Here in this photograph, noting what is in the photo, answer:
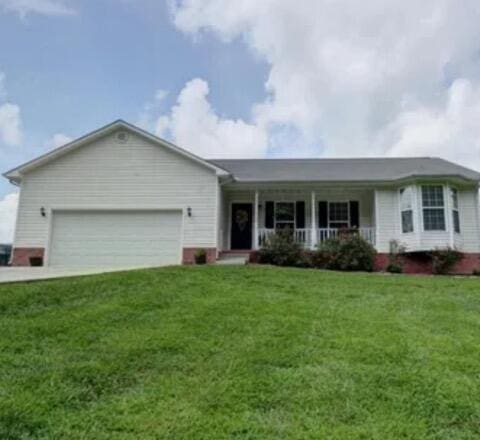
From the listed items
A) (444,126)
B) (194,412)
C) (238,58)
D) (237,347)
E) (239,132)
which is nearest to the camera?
(194,412)

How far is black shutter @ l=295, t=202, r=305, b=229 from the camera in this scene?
63.4 ft

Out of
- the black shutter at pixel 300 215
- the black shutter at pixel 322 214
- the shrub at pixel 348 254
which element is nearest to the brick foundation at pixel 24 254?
the black shutter at pixel 300 215

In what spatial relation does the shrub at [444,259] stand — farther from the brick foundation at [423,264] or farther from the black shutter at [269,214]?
the black shutter at [269,214]

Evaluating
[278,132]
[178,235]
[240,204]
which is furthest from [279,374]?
[278,132]

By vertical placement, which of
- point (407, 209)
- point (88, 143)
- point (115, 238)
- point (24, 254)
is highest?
point (88, 143)

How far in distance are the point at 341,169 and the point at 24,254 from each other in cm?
1247

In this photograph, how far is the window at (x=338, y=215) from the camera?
63.2 ft

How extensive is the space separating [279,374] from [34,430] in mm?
2364

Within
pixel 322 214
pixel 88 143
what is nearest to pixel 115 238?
pixel 88 143

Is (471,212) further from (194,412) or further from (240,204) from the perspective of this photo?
(194,412)

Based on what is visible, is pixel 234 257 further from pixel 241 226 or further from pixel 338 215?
pixel 338 215

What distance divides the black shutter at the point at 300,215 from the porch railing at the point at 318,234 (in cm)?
60

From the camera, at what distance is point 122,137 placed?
1822cm

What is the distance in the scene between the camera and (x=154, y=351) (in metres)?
5.70
